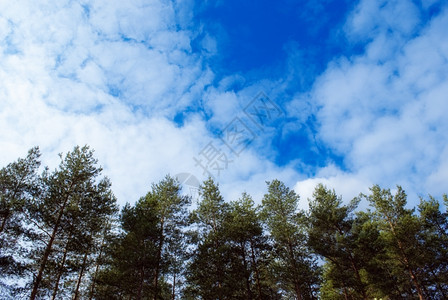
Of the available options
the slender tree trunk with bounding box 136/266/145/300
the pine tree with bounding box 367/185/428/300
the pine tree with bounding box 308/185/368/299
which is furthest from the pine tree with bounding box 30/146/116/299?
the pine tree with bounding box 367/185/428/300

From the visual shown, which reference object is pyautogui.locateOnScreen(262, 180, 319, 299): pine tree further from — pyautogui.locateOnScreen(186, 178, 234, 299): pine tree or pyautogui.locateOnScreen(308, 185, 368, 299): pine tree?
pyautogui.locateOnScreen(186, 178, 234, 299): pine tree

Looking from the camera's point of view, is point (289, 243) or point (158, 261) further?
point (289, 243)

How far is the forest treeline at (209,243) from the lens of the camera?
1377 centimetres

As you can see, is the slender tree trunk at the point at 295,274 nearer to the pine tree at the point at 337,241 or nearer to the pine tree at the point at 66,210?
the pine tree at the point at 337,241

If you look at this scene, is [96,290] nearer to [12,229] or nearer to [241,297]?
[12,229]

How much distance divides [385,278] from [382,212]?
5445 millimetres

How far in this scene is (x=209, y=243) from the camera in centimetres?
1777

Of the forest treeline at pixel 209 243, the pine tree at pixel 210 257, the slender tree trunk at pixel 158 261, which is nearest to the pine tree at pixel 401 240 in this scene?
the forest treeline at pixel 209 243

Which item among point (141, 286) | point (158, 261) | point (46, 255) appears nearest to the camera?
point (46, 255)

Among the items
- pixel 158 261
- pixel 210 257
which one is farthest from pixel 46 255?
pixel 210 257

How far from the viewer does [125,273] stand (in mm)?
14961

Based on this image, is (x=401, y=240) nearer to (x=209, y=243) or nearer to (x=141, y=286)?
(x=209, y=243)

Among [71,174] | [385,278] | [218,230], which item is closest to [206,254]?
[218,230]

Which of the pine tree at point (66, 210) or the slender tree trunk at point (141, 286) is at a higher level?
the pine tree at point (66, 210)
